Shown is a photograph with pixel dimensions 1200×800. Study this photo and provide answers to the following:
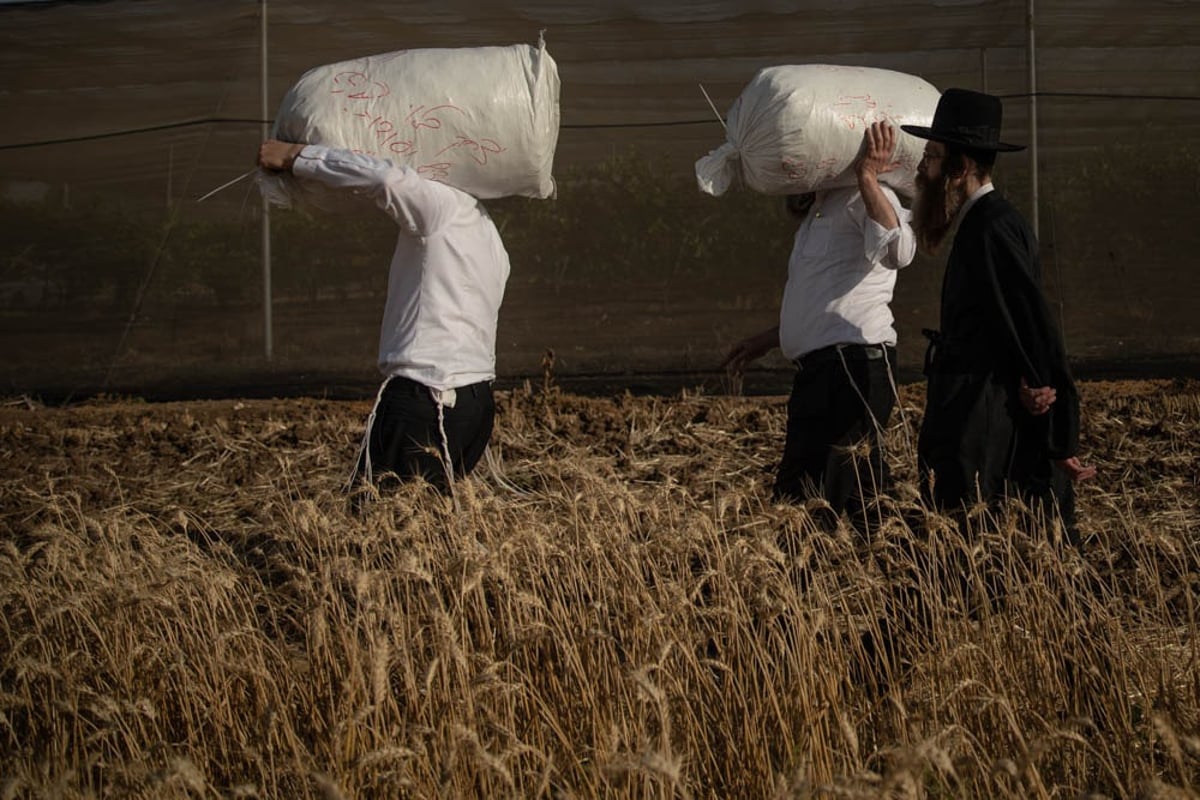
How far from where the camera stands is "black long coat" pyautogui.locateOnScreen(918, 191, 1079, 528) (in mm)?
3447

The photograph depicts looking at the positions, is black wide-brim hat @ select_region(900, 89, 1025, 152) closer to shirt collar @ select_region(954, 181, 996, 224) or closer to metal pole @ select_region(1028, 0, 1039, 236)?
shirt collar @ select_region(954, 181, 996, 224)

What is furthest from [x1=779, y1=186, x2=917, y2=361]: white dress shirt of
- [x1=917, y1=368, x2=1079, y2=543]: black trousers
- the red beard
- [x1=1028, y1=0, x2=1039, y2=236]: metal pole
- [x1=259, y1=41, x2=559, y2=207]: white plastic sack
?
[x1=1028, y1=0, x2=1039, y2=236]: metal pole

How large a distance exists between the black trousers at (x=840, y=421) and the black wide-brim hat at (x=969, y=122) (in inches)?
25.6

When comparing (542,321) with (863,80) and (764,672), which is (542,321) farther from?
(764,672)

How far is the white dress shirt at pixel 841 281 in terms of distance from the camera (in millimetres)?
4066

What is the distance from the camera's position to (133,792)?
256cm

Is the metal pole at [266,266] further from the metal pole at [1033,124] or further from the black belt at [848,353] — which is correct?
the black belt at [848,353]

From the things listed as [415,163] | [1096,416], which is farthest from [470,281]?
[1096,416]

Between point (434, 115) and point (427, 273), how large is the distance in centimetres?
43

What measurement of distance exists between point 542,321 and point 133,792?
4739mm

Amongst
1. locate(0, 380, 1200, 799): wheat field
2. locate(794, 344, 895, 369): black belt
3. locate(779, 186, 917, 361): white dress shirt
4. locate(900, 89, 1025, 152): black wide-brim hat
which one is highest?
locate(900, 89, 1025, 152): black wide-brim hat

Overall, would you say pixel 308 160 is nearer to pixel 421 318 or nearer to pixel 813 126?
pixel 421 318

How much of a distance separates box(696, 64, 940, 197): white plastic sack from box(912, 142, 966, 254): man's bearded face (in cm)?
42

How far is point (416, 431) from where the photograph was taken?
3.86 m
